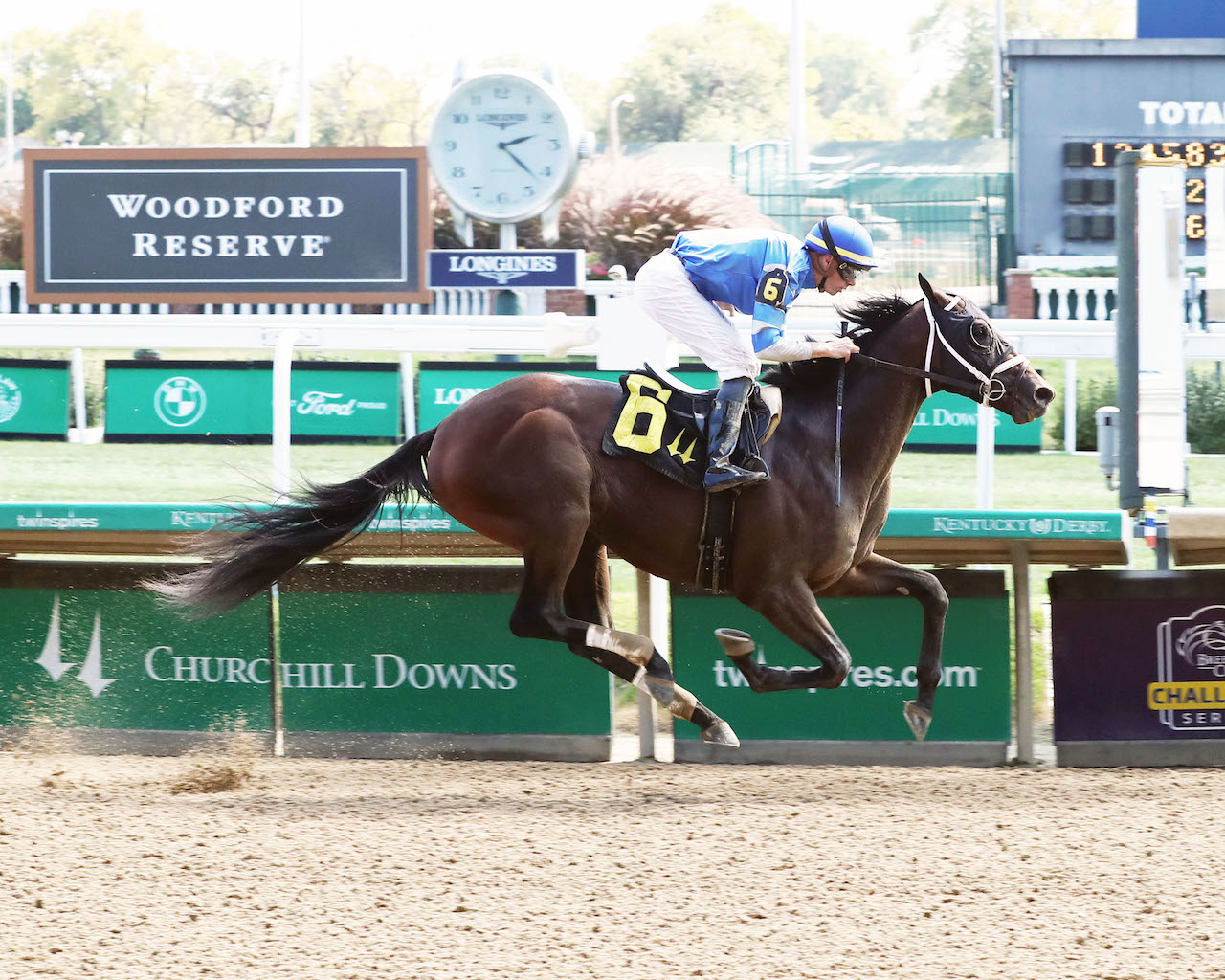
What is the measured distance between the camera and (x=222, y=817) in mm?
4754

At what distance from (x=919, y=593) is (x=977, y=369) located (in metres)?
0.75

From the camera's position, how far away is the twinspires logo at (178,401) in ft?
23.8

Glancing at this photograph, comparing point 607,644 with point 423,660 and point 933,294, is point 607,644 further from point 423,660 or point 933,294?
point 933,294

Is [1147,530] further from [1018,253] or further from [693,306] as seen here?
[1018,253]

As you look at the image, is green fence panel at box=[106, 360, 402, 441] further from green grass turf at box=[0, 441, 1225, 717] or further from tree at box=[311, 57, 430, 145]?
tree at box=[311, 57, 430, 145]

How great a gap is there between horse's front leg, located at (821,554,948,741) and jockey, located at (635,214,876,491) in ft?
1.85

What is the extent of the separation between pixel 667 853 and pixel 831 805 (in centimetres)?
79

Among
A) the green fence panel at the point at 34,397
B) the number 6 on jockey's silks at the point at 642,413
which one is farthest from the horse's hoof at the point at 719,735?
the green fence panel at the point at 34,397

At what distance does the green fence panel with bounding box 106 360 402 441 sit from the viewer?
23.7 feet

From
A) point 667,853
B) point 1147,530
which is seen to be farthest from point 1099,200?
point 667,853

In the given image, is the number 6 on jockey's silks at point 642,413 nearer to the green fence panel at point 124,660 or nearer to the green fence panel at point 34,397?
the green fence panel at point 124,660

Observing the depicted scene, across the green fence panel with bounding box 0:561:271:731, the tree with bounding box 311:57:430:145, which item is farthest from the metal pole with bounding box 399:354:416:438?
the tree with bounding box 311:57:430:145

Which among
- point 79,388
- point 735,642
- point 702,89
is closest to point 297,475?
point 79,388

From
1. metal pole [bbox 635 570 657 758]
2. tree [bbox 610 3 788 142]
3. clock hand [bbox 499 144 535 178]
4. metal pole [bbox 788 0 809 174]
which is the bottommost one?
metal pole [bbox 635 570 657 758]
